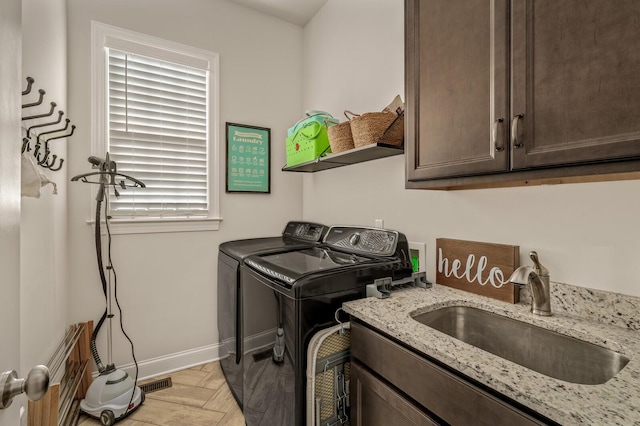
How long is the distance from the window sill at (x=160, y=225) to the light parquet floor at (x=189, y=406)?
111 cm

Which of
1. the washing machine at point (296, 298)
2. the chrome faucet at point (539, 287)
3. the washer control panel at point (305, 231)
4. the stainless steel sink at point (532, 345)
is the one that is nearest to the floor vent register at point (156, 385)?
the washing machine at point (296, 298)

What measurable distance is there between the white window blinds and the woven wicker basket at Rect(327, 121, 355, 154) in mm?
1211

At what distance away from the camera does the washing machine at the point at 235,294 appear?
182 cm

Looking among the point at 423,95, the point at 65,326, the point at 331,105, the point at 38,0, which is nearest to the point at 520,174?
the point at 423,95

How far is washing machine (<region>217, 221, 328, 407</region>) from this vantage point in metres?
1.82

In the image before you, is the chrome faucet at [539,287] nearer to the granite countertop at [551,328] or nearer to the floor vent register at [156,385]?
the granite countertop at [551,328]

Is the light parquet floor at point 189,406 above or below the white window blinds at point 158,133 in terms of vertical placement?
below

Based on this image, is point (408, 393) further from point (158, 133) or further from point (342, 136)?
point (158, 133)

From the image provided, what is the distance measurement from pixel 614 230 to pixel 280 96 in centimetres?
250

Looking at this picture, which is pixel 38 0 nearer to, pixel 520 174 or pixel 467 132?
pixel 467 132

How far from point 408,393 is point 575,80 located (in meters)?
1.01

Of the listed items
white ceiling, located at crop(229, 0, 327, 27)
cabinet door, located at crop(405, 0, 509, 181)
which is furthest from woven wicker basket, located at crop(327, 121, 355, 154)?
white ceiling, located at crop(229, 0, 327, 27)

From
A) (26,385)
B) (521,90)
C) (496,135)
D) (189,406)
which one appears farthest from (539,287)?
(189,406)

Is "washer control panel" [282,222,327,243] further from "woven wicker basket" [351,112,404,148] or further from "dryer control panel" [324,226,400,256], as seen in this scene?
"woven wicker basket" [351,112,404,148]
